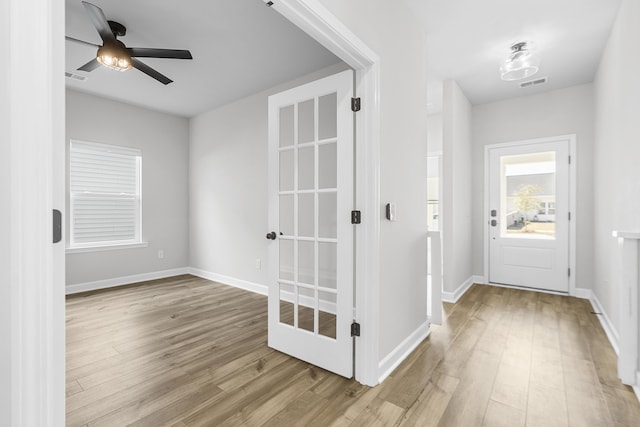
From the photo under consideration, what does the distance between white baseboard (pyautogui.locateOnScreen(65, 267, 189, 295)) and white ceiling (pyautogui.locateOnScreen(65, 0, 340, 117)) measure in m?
2.63

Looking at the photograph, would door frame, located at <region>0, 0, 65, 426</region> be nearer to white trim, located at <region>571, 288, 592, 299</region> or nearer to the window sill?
the window sill

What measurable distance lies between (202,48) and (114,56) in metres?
0.79

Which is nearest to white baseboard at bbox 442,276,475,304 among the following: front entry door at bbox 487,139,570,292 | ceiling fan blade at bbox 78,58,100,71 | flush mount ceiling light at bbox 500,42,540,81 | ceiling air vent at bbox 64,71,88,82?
front entry door at bbox 487,139,570,292

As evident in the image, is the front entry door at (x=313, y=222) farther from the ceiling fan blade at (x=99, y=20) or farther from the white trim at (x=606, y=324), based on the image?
the white trim at (x=606, y=324)

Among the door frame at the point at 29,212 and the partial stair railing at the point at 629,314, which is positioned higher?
the door frame at the point at 29,212

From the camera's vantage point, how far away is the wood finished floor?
1.65 metres

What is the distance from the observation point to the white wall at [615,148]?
214 centimetres

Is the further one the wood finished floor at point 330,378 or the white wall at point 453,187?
the white wall at point 453,187

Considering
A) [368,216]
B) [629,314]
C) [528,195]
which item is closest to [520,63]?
[528,195]

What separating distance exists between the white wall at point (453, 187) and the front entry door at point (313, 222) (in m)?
2.18

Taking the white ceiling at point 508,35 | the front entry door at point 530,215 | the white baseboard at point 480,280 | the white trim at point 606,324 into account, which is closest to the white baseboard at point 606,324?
the white trim at point 606,324

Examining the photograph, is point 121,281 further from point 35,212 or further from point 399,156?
point 35,212

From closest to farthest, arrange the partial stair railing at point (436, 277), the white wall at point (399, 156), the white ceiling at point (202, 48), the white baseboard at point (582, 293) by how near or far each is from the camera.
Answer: the white wall at point (399, 156) < the white ceiling at point (202, 48) < the partial stair railing at point (436, 277) < the white baseboard at point (582, 293)

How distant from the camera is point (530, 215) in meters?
4.22
